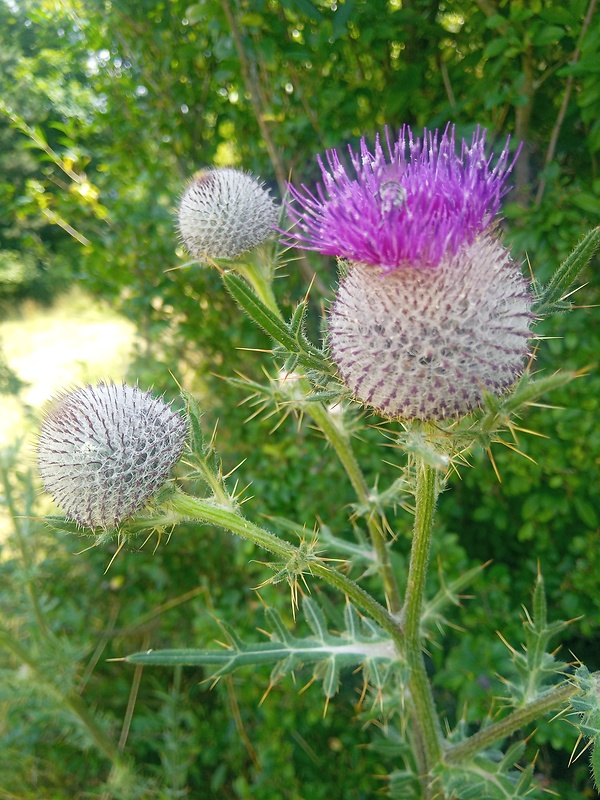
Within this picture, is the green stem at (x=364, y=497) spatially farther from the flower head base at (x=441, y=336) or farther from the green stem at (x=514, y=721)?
the flower head base at (x=441, y=336)

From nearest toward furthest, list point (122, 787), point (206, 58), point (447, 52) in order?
point (122, 787)
point (447, 52)
point (206, 58)

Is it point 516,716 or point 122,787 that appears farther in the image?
point 122,787

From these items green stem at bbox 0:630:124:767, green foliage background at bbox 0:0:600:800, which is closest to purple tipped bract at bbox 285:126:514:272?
green foliage background at bbox 0:0:600:800

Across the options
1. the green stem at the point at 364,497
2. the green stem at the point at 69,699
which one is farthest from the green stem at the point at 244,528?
the green stem at the point at 69,699

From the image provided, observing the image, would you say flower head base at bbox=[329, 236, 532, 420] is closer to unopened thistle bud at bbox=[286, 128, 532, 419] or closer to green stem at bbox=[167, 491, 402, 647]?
unopened thistle bud at bbox=[286, 128, 532, 419]

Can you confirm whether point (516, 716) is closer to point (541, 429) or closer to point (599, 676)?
point (599, 676)

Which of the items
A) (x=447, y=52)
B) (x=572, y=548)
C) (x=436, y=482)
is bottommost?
(x=572, y=548)

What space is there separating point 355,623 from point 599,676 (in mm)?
678

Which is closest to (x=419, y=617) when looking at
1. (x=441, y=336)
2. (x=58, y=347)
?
(x=441, y=336)

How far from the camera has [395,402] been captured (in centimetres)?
112

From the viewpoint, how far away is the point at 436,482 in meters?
1.24

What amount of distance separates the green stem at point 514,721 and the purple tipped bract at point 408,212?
108 centimetres

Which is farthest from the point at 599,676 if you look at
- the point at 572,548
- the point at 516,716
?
the point at 572,548

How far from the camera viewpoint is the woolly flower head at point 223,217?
182 cm
